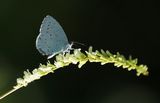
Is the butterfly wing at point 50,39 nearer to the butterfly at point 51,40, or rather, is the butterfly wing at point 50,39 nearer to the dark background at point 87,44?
the butterfly at point 51,40

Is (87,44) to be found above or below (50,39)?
above

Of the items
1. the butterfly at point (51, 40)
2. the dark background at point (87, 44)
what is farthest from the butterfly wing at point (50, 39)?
the dark background at point (87, 44)

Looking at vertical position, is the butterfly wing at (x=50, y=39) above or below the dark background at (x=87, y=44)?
below

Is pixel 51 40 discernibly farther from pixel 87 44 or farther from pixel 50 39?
pixel 87 44

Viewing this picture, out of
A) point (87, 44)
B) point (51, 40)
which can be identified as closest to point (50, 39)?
point (51, 40)

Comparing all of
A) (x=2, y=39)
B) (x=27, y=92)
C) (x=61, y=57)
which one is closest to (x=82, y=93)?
(x=27, y=92)

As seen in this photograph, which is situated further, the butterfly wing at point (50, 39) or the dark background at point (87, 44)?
the dark background at point (87, 44)

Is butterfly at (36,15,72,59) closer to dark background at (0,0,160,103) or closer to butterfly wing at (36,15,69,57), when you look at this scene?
butterfly wing at (36,15,69,57)

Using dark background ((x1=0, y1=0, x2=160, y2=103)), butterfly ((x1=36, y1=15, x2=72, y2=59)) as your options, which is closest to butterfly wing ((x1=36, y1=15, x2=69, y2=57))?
butterfly ((x1=36, y1=15, x2=72, y2=59))
